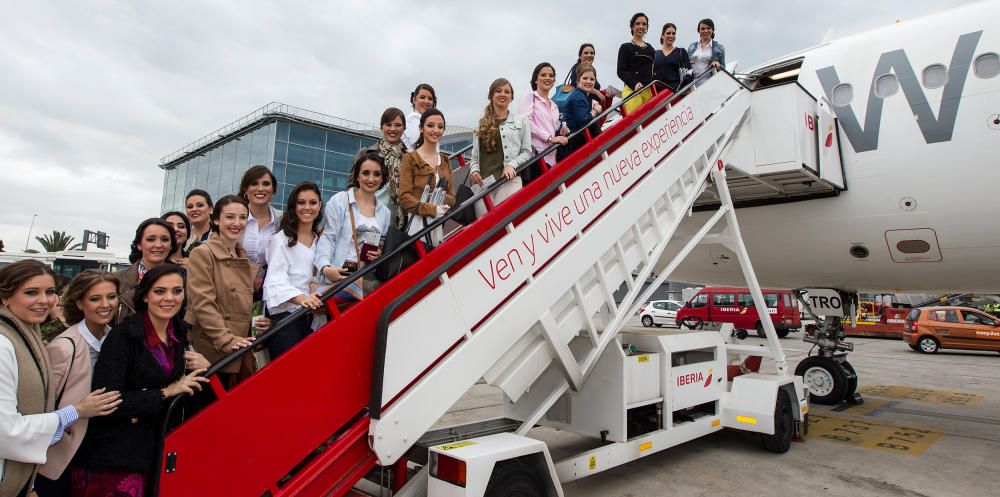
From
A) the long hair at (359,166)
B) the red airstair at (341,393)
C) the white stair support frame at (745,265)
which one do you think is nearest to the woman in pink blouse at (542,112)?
the red airstair at (341,393)

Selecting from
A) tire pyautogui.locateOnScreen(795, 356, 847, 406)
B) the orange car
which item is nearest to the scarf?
tire pyautogui.locateOnScreen(795, 356, 847, 406)

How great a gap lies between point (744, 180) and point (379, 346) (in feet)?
17.2

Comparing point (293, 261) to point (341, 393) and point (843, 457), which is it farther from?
point (843, 457)

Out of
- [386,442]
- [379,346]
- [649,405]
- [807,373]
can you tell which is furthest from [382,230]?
[807,373]

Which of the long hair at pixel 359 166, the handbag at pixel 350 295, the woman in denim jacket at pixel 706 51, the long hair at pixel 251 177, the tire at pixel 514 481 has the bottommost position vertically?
the tire at pixel 514 481

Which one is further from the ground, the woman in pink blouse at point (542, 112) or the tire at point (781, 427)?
the woman in pink blouse at point (542, 112)

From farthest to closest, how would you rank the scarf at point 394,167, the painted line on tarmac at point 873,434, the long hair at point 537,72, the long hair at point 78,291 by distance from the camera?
the painted line on tarmac at point 873,434
the long hair at point 537,72
the scarf at point 394,167
the long hair at point 78,291

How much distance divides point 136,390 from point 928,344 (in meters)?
21.8

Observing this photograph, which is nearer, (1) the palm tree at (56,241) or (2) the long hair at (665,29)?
(2) the long hair at (665,29)

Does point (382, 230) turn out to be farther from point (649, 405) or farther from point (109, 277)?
point (649, 405)

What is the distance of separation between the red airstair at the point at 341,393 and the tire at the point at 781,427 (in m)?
3.12

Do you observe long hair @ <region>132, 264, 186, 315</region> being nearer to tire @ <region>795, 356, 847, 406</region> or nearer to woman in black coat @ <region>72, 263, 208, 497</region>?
woman in black coat @ <region>72, 263, 208, 497</region>

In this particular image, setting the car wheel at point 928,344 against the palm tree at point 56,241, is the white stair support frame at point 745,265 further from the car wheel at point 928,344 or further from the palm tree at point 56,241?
the palm tree at point 56,241

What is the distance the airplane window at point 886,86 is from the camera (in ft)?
19.6
